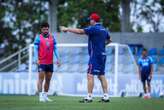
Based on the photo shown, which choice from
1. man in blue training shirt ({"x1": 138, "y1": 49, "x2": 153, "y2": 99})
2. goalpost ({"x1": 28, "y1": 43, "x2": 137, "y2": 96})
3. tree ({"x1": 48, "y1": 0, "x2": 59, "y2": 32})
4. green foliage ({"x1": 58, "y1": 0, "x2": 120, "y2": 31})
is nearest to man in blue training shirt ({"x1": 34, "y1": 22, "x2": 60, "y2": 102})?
man in blue training shirt ({"x1": 138, "y1": 49, "x2": 153, "y2": 99})

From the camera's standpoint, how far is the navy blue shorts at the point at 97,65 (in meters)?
16.5

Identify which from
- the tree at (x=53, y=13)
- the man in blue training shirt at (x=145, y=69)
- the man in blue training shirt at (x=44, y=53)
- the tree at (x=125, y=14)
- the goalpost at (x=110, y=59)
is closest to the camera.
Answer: the man in blue training shirt at (x=44, y=53)

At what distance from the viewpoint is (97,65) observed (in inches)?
651

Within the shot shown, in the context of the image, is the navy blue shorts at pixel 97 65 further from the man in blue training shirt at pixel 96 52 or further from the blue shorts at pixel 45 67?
the blue shorts at pixel 45 67

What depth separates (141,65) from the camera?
1016 inches

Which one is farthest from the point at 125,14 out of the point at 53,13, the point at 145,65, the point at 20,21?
the point at 20,21

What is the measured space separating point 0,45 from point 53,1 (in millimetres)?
19172

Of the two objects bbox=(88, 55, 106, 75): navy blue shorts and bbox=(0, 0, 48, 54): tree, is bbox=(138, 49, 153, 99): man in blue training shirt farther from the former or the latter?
bbox=(0, 0, 48, 54): tree

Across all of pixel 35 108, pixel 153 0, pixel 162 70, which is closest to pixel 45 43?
pixel 35 108

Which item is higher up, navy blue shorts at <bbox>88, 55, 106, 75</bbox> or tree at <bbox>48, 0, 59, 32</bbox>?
tree at <bbox>48, 0, 59, 32</bbox>

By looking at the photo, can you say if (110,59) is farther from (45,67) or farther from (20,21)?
(20,21)

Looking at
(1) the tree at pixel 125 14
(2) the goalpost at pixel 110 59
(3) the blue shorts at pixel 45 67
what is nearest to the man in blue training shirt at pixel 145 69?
(2) the goalpost at pixel 110 59

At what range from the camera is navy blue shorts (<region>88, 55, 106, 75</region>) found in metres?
16.5

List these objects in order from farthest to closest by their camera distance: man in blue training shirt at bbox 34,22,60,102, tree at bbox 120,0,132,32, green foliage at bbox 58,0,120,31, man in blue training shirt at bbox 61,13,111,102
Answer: green foliage at bbox 58,0,120,31 → tree at bbox 120,0,132,32 → man in blue training shirt at bbox 34,22,60,102 → man in blue training shirt at bbox 61,13,111,102
